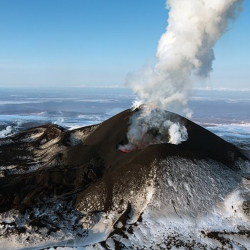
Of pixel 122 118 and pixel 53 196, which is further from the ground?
pixel 122 118

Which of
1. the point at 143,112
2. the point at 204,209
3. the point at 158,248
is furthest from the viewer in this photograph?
the point at 143,112

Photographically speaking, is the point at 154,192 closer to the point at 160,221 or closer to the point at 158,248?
the point at 160,221

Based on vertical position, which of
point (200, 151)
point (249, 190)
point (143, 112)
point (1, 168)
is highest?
→ point (143, 112)

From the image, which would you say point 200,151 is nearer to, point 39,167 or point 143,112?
point 143,112

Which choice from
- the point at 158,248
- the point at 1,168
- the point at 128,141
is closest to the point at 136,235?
the point at 158,248

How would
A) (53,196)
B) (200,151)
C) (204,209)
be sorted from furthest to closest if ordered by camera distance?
(200,151)
(53,196)
(204,209)

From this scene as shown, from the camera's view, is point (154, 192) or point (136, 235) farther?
point (154, 192)
